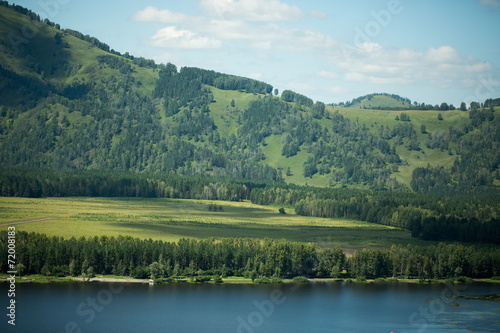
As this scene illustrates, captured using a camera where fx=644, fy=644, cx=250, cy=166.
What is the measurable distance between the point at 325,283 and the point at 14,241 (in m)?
55.4

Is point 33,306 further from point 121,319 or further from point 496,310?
point 496,310

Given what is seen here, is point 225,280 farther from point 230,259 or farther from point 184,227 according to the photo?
point 184,227

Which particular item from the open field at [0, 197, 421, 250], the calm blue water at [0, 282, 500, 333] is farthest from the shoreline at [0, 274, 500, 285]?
the open field at [0, 197, 421, 250]

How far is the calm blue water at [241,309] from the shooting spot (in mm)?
88875

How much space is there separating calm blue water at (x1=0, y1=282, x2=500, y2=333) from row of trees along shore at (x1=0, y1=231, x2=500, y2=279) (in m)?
5.81

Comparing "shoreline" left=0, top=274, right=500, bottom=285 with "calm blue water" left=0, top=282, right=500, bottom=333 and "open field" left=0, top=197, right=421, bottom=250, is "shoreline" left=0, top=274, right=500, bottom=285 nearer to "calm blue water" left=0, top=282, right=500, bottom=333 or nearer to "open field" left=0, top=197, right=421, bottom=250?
"calm blue water" left=0, top=282, right=500, bottom=333

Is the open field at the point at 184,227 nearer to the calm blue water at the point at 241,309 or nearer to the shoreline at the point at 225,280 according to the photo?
the shoreline at the point at 225,280

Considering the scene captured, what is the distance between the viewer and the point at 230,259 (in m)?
121

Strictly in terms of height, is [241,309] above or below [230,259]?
below

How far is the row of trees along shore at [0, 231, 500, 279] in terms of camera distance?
365 feet

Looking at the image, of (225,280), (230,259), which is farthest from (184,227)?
(225,280)

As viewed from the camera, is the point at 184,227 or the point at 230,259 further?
the point at 184,227

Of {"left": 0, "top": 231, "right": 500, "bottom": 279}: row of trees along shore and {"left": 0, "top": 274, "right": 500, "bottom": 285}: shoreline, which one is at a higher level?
{"left": 0, "top": 231, "right": 500, "bottom": 279}: row of trees along shore

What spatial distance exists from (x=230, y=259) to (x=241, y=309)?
938 inches
